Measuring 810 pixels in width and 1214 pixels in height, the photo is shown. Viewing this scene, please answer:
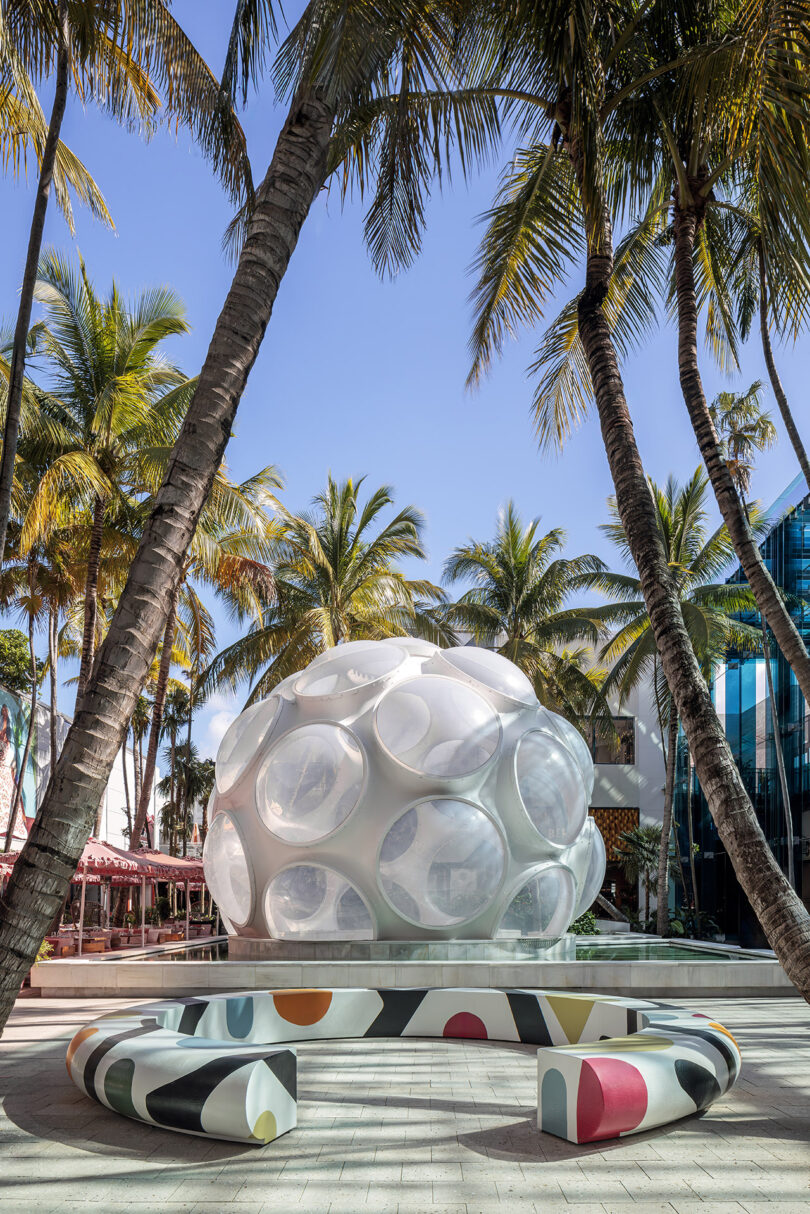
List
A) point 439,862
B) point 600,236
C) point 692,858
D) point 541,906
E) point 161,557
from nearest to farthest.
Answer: point 161,557 < point 600,236 < point 439,862 < point 541,906 < point 692,858

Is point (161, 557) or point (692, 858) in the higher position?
point (161, 557)

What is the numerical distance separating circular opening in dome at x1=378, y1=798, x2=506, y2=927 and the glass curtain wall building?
14.0 meters

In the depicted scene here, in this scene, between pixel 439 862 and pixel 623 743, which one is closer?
pixel 439 862

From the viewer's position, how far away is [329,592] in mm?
25922

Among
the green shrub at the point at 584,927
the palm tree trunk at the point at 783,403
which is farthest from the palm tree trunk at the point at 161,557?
the green shrub at the point at 584,927

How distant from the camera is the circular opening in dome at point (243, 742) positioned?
596 inches

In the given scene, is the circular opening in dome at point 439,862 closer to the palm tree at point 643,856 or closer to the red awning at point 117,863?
the red awning at point 117,863

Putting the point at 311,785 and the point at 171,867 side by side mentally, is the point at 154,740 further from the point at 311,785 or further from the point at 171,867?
the point at 311,785

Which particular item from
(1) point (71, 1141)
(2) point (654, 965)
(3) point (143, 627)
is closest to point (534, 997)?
(2) point (654, 965)

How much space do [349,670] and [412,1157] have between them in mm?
9873

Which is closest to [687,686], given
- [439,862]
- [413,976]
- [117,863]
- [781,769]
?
[439,862]

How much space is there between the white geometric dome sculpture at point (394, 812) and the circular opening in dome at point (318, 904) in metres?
0.02

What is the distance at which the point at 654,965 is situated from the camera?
1337 cm

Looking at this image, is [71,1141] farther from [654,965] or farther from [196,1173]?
[654,965]
